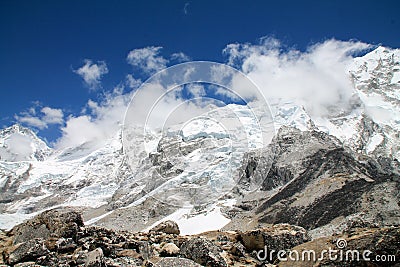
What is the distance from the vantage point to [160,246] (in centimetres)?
1577

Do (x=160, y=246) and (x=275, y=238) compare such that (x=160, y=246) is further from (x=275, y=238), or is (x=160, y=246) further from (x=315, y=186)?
(x=315, y=186)

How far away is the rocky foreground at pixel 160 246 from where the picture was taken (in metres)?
9.57

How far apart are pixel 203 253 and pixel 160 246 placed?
11.8ft

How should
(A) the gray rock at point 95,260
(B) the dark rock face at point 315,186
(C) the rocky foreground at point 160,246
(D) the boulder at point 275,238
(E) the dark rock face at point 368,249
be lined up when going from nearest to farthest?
(E) the dark rock face at point 368,249 < (C) the rocky foreground at point 160,246 < (A) the gray rock at point 95,260 < (D) the boulder at point 275,238 < (B) the dark rock face at point 315,186

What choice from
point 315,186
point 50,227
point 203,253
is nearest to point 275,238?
point 203,253

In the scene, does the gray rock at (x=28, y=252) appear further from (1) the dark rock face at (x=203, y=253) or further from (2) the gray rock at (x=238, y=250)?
(2) the gray rock at (x=238, y=250)

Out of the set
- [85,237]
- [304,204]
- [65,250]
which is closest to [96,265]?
[65,250]

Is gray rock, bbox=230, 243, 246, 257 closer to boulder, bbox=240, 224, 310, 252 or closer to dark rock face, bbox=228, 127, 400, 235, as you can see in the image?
boulder, bbox=240, 224, 310, 252

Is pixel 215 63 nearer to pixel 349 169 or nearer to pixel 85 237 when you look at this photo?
pixel 85 237

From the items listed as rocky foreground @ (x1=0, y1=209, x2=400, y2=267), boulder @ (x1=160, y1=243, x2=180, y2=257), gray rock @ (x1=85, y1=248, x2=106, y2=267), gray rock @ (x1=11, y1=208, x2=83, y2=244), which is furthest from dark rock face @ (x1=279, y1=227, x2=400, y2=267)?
gray rock @ (x1=11, y1=208, x2=83, y2=244)

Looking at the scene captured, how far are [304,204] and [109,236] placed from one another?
5813 cm

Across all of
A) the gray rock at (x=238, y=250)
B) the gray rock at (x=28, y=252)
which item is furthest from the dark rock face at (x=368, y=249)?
the gray rock at (x=28, y=252)

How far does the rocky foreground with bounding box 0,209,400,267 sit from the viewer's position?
9.57 meters

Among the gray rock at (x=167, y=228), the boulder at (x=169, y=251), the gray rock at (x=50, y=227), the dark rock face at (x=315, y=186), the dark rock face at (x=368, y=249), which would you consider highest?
the dark rock face at (x=315, y=186)
